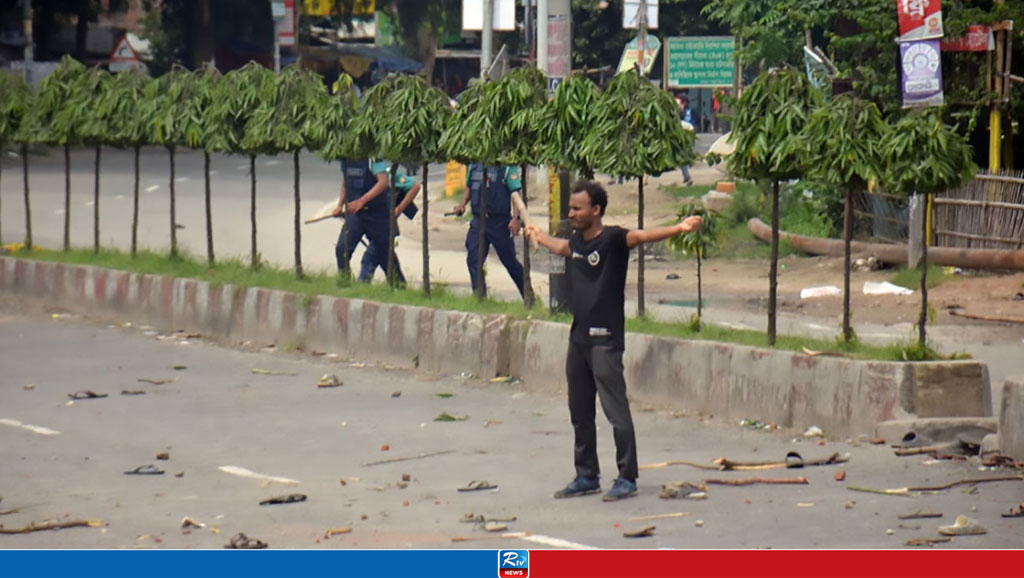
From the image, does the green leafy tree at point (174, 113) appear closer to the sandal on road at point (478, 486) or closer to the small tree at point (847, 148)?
the small tree at point (847, 148)

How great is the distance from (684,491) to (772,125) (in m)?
3.68

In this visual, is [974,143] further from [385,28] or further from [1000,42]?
[385,28]

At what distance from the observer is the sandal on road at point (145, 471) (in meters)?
9.91

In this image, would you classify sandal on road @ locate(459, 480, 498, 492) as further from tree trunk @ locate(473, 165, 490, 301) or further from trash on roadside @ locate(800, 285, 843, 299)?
trash on roadside @ locate(800, 285, 843, 299)

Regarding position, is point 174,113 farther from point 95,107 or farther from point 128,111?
point 95,107

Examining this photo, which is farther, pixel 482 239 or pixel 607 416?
pixel 482 239

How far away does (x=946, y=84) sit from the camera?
21.8 m

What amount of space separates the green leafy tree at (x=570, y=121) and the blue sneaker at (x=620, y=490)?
4967mm

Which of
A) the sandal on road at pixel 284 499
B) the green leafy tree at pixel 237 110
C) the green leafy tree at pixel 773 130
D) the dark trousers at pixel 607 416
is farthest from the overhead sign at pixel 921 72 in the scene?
the sandal on road at pixel 284 499

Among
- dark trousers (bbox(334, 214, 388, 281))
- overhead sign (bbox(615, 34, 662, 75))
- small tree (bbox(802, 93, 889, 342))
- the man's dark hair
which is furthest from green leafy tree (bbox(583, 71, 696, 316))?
overhead sign (bbox(615, 34, 662, 75))

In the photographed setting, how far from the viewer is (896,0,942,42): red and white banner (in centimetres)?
1958

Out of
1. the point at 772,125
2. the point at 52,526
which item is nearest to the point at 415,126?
the point at 772,125

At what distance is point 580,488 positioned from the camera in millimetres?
9023
